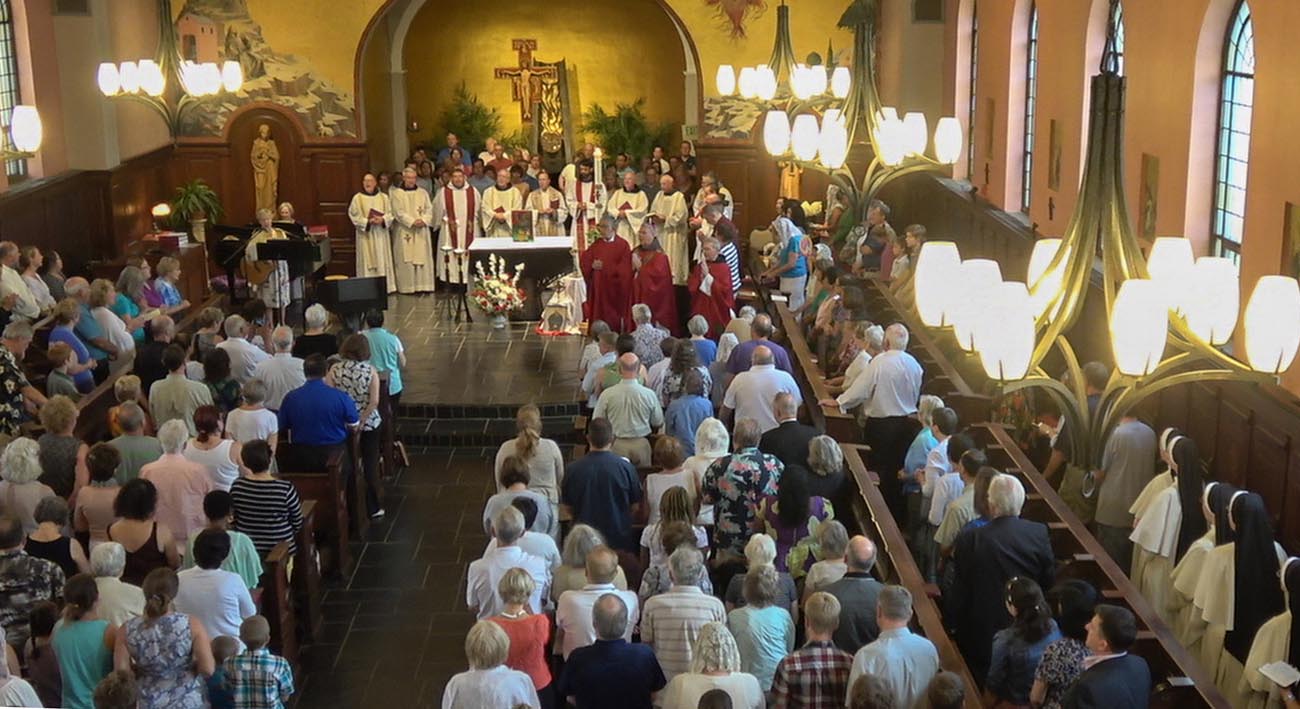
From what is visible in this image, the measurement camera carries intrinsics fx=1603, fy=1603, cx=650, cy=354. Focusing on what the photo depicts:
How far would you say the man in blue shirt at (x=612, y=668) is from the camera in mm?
6988

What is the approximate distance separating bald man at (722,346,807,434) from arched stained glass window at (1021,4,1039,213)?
6816 millimetres

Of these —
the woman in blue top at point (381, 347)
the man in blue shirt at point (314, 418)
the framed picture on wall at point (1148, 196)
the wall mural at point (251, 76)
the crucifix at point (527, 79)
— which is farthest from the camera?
the crucifix at point (527, 79)

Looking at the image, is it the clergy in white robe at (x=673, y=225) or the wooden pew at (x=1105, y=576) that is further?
the clergy in white robe at (x=673, y=225)

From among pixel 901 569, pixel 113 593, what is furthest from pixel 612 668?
pixel 113 593

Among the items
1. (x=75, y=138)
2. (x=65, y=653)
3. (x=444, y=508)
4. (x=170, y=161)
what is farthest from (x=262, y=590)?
(x=170, y=161)

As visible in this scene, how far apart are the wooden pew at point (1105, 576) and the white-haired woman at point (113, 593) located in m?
4.74

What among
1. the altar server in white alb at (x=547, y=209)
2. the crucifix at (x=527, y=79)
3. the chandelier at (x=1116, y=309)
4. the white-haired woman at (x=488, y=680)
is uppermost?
the crucifix at (x=527, y=79)

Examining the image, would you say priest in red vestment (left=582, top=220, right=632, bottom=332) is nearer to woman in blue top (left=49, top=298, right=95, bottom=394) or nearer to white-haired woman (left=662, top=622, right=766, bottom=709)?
woman in blue top (left=49, top=298, right=95, bottom=394)

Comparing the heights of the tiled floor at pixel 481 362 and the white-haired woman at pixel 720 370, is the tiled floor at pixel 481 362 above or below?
below

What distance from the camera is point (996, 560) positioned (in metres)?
7.93

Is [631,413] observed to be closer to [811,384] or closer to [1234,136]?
[811,384]

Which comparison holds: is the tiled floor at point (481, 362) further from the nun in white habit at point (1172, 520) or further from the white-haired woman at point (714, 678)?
the white-haired woman at point (714, 678)

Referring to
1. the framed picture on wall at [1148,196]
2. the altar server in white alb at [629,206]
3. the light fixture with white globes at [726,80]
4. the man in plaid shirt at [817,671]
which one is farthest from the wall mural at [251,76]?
the man in plaid shirt at [817,671]

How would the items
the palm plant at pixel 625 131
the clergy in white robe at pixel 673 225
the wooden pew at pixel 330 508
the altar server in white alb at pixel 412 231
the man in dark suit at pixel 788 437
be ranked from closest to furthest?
the man in dark suit at pixel 788 437, the wooden pew at pixel 330 508, the clergy in white robe at pixel 673 225, the altar server in white alb at pixel 412 231, the palm plant at pixel 625 131
